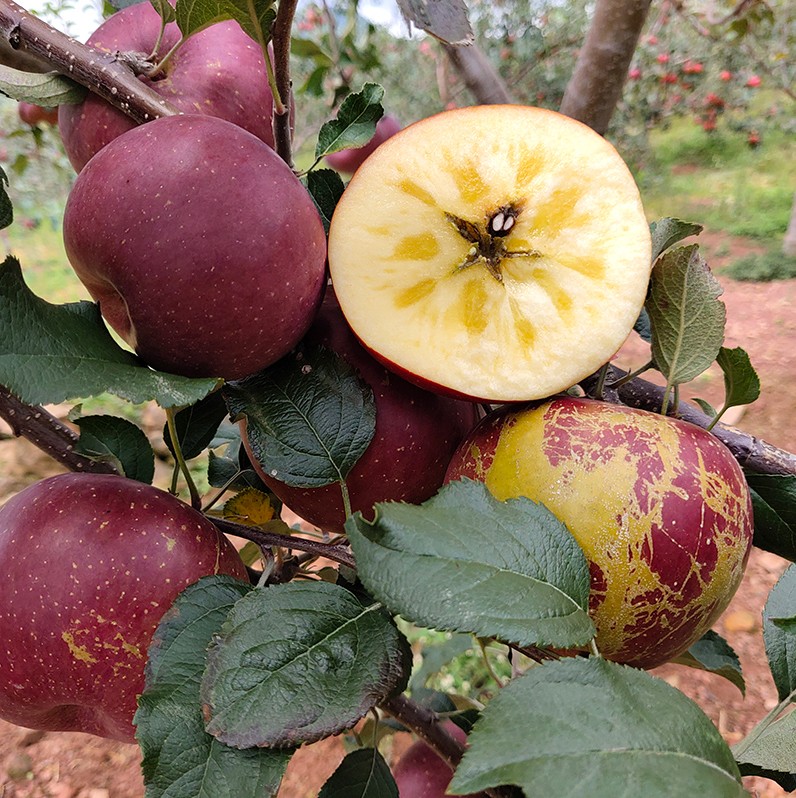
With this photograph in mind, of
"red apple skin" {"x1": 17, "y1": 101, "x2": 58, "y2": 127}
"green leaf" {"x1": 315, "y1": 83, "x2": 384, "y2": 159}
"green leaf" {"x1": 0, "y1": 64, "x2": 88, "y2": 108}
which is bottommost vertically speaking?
"red apple skin" {"x1": 17, "y1": 101, "x2": 58, "y2": 127}

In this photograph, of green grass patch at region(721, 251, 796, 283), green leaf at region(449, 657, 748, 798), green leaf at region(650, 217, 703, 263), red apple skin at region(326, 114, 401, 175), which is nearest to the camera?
green leaf at region(449, 657, 748, 798)

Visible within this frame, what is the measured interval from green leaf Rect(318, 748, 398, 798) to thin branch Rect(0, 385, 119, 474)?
0.32m

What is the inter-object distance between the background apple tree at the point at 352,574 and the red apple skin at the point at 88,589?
4 cm

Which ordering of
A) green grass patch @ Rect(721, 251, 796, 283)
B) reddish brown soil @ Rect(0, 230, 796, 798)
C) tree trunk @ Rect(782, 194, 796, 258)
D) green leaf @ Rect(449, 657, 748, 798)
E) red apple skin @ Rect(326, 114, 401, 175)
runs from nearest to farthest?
green leaf @ Rect(449, 657, 748, 798)
red apple skin @ Rect(326, 114, 401, 175)
reddish brown soil @ Rect(0, 230, 796, 798)
green grass patch @ Rect(721, 251, 796, 283)
tree trunk @ Rect(782, 194, 796, 258)

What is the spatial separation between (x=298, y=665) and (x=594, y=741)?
0.17 m

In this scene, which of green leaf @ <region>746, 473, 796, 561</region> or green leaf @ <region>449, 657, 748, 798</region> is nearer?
green leaf @ <region>449, 657, 748, 798</region>

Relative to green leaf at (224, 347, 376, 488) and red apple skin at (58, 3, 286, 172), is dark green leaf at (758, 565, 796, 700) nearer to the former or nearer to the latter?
green leaf at (224, 347, 376, 488)

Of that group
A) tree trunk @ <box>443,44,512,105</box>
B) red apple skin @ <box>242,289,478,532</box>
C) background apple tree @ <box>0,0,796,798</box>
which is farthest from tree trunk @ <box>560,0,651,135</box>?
red apple skin @ <box>242,289,478,532</box>

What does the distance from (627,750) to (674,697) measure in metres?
0.06

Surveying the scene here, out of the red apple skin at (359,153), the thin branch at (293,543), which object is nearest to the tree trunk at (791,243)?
the red apple skin at (359,153)

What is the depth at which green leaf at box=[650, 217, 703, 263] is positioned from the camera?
1.65 feet

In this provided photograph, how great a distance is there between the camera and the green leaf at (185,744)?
375 mm

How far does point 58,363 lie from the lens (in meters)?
0.38

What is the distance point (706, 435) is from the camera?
18.3 inches
